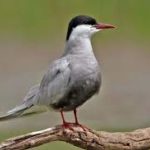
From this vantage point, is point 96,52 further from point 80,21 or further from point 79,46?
point 80,21

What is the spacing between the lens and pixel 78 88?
9336 mm

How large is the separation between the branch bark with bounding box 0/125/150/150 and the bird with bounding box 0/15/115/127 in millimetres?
116

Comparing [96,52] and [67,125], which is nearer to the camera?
[67,125]

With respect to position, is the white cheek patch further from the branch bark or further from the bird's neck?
the branch bark

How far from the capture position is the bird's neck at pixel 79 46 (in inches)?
374

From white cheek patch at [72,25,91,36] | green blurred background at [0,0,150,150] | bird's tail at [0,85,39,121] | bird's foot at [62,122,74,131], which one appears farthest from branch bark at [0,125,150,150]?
green blurred background at [0,0,150,150]

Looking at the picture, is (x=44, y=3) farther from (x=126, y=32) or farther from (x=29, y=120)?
(x=29, y=120)

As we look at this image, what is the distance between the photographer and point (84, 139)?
937cm

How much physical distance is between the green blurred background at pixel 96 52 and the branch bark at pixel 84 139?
3.29m

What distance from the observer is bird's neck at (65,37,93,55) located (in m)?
9.50

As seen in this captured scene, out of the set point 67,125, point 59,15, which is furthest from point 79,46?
point 59,15

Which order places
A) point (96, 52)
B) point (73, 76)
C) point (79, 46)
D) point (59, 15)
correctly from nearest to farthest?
point (73, 76), point (79, 46), point (96, 52), point (59, 15)

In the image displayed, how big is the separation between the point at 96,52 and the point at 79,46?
965 centimetres

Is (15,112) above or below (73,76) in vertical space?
below
